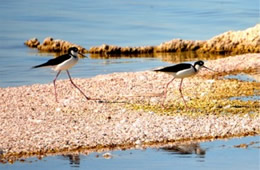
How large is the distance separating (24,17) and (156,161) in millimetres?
35397

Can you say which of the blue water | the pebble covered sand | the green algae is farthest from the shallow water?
the blue water

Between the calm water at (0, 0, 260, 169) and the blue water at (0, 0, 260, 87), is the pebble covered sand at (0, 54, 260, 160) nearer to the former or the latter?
the calm water at (0, 0, 260, 169)

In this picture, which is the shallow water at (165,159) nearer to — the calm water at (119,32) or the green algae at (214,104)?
the calm water at (119,32)

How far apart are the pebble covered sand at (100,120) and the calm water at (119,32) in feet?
2.11

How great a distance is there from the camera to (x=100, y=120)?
60.8 ft

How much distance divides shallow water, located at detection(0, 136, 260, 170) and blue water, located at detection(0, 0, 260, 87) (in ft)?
34.0

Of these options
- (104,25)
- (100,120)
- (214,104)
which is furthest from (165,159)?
(104,25)

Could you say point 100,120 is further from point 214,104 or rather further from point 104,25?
point 104,25

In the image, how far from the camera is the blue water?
30578 mm

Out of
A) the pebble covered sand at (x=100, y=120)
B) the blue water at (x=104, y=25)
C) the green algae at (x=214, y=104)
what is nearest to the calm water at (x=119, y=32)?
the blue water at (x=104, y=25)

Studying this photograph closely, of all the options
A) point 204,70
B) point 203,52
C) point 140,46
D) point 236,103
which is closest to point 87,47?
point 140,46

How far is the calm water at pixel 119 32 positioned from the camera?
15.7 m

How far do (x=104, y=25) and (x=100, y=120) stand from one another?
27.5 m

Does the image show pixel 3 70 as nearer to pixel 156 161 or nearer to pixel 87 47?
pixel 87 47
